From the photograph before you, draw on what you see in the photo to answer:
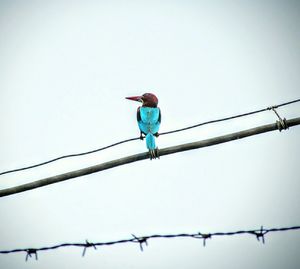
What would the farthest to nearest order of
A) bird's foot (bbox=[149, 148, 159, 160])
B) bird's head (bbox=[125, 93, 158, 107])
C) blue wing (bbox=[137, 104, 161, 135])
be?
bird's head (bbox=[125, 93, 158, 107])
blue wing (bbox=[137, 104, 161, 135])
bird's foot (bbox=[149, 148, 159, 160])

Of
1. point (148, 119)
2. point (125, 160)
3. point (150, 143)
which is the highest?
point (148, 119)

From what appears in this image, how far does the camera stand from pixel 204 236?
2426 millimetres

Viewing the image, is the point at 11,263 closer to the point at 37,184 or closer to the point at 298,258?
the point at 37,184

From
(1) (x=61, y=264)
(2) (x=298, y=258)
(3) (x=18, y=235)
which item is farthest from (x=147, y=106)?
(2) (x=298, y=258)

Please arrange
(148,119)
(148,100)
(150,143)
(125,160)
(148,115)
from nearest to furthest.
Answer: (125,160)
(150,143)
(148,119)
(148,115)
(148,100)

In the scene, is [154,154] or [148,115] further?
[148,115]

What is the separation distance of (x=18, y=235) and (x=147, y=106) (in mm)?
45140

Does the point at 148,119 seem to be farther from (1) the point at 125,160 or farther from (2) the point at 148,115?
(1) the point at 125,160

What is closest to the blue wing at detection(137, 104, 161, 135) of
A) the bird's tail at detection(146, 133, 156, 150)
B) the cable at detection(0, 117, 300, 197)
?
the bird's tail at detection(146, 133, 156, 150)

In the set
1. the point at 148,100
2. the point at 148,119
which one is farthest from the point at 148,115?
the point at 148,100

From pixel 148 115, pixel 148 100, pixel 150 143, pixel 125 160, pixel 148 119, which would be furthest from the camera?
pixel 148 100

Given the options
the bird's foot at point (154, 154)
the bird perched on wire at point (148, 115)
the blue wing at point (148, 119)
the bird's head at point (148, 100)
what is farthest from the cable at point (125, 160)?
the bird's head at point (148, 100)

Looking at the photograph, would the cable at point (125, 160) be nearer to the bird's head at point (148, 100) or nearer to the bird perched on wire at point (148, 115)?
the bird perched on wire at point (148, 115)

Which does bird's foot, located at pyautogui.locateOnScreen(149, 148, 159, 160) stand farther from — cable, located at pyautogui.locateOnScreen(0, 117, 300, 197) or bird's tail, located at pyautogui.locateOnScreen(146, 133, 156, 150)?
bird's tail, located at pyautogui.locateOnScreen(146, 133, 156, 150)
